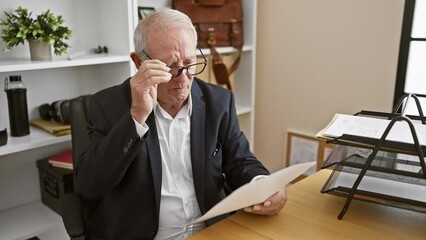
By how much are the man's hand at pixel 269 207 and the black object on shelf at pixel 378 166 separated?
15 cm

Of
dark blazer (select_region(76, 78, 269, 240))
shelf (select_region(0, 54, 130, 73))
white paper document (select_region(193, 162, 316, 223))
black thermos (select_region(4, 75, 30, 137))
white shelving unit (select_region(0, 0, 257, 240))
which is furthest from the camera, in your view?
white shelving unit (select_region(0, 0, 257, 240))

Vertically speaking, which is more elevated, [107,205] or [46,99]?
[46,99]

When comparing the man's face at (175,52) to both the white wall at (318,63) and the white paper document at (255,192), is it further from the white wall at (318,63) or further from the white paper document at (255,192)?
the white wall at (318,63)

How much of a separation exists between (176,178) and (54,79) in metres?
1.08

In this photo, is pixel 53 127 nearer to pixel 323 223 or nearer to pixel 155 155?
pixel 155 155

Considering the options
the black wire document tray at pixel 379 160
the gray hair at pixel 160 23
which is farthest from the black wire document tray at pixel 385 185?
the gray hair at pixel 160 23

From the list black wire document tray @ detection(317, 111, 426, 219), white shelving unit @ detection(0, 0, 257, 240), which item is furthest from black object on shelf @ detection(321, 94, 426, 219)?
white shelving unit @ detection(0, 0, 257, 240)

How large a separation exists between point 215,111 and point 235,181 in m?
0.25

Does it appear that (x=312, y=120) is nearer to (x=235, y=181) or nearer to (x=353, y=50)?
(x=353, y=50)

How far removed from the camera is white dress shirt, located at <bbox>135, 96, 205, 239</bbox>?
50.2 inches

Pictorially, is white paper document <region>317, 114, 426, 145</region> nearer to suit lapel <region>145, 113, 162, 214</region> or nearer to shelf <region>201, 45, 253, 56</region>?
suit lapel <region>145, 113, 162, 214</region>

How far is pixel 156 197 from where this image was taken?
1229 millimetres

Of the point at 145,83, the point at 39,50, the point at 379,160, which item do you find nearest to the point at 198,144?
the point at 145,83

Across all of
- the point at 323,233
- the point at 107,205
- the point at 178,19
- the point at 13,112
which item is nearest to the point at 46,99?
the point at 13,112
